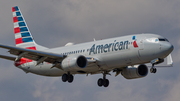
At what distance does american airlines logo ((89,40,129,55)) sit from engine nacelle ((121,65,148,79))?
775cm

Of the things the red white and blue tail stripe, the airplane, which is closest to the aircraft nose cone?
the airplane

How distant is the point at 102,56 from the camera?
4978 centimetres

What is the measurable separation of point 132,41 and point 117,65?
12.6ft

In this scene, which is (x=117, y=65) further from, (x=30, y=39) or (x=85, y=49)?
(x=30, y=39)

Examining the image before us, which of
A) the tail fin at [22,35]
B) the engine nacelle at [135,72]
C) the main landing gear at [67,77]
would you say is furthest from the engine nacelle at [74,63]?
the tail fin at [22,35]

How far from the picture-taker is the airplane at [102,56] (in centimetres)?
4684

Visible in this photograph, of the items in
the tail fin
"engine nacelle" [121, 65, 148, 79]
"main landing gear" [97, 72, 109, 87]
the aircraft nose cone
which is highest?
the tail fin

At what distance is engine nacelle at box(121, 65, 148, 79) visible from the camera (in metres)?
56.3

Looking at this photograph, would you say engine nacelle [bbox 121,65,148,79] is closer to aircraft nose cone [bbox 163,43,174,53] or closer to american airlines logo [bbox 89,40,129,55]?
american airlines logo [bbox 89,40,129,55]

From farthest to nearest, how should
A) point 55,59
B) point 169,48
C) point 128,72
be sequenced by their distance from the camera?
1. point 128,72
2. point 55,59
3. point 169,48

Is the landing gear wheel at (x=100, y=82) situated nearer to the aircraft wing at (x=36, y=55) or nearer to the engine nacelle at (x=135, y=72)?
→ the engine nacelle at (x=135, y=72)

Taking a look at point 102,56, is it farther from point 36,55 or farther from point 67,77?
point 36,55

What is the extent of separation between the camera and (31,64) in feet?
193

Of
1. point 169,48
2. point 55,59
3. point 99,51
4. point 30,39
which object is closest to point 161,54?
point 169,48
